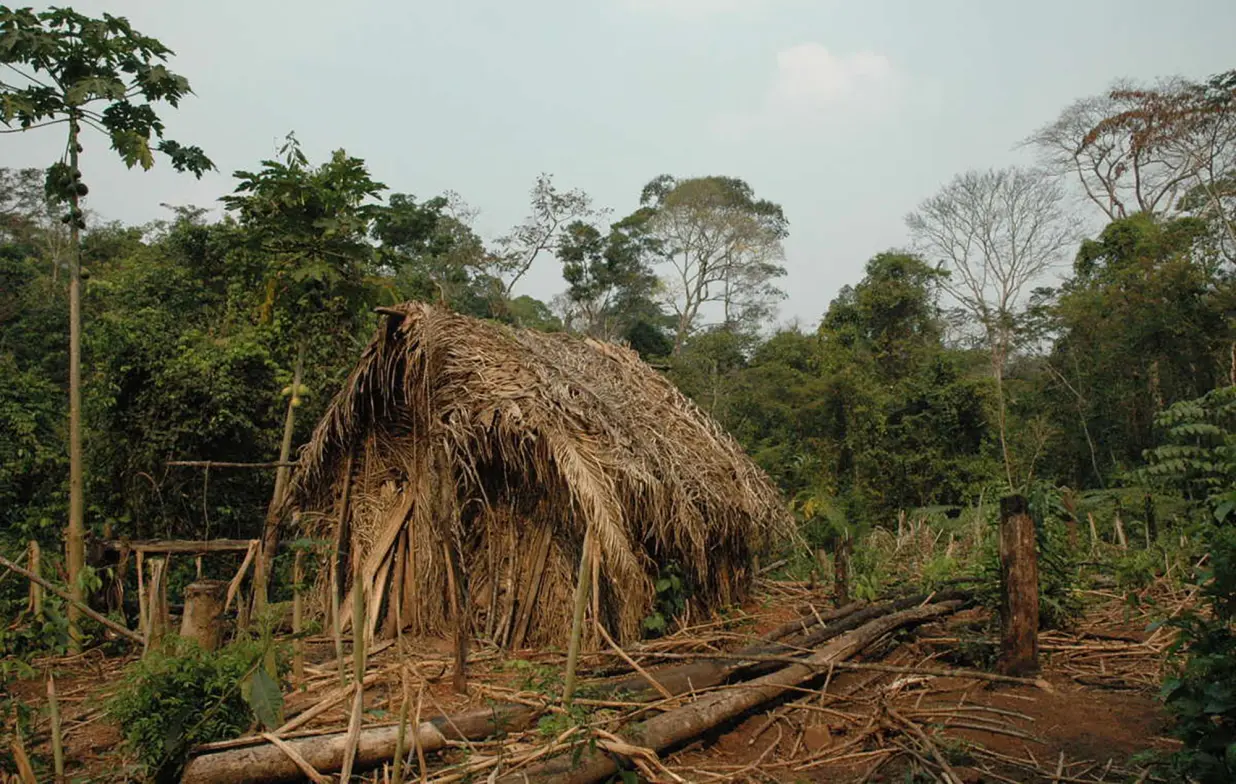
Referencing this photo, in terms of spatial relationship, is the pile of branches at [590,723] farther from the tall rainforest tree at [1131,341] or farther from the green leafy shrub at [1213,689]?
the tall rainforest tree at [1131,341]

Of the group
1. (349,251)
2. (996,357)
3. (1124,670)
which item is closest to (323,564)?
(349,251)

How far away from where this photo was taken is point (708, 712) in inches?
185

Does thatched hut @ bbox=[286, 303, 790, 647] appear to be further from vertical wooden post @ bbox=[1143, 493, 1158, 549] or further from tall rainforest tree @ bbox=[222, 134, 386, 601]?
vertical wooden post @ bbox=[1143, 493, 1158, 549]

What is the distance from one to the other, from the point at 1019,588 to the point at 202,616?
17.1 ft

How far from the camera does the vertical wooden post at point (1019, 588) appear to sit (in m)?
5.68

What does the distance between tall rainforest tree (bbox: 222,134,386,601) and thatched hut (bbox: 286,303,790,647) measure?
1.76 ft

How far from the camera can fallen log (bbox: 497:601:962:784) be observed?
380cm

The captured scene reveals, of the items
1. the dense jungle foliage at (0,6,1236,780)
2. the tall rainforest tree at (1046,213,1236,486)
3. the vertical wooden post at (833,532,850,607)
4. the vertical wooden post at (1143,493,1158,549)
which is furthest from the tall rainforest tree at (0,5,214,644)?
the tall rainforest tree at (1046,213,1236,486)

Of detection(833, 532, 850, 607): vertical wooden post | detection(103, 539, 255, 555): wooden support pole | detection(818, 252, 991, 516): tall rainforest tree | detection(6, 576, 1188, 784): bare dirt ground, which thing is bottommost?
detection(6, 576, 1188, 784): bare dirt ground

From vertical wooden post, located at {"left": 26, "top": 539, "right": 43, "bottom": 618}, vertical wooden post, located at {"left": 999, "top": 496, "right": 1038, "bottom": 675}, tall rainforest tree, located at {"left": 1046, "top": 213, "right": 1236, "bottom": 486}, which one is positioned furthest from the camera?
tall rainforest tree, located at {"left": 1046, "top": 213, "right": 1236, "bottom": 486}

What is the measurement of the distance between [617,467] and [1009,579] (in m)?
2.93

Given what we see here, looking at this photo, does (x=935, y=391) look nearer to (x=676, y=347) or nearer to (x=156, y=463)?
(x=676, y=347)

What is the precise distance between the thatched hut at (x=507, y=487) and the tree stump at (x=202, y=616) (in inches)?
72.6

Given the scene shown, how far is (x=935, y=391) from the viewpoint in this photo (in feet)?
62.6
